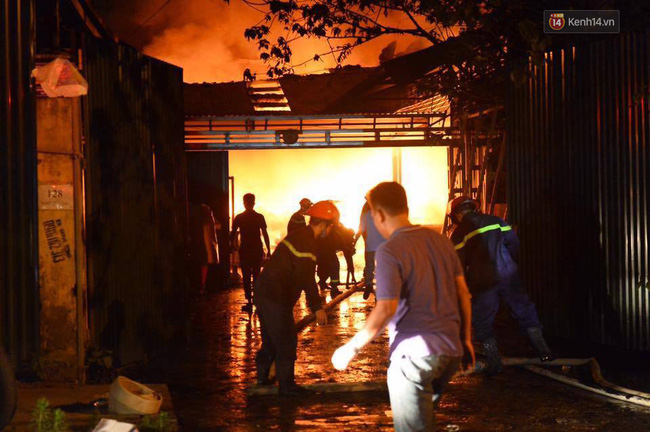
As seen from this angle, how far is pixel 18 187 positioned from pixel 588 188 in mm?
6359

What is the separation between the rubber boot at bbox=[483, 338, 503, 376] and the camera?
358 inches

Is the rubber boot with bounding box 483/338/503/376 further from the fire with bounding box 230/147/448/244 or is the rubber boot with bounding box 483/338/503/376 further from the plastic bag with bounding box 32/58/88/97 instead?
the fire with bounding box 230/147/448/244

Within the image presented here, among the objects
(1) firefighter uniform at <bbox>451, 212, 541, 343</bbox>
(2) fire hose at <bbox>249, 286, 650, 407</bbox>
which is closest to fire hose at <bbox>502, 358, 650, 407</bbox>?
(2) fire hose at <bbox>249, 286, 650, 407</bbox>

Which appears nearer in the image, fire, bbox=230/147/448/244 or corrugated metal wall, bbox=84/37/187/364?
corrugated metal wall, bbox=84/37/187/364

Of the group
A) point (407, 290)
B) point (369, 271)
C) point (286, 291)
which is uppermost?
point (407, 290)

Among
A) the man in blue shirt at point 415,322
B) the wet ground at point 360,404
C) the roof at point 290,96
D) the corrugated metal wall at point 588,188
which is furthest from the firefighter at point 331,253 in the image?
the man in blue shirt at point 415,322

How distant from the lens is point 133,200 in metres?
9.86

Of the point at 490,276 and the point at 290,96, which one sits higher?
the point at 290,96

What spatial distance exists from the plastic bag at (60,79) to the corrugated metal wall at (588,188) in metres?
5.76

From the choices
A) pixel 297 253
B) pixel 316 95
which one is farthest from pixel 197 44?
pixel 297 253

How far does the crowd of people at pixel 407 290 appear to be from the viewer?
14.8 ft

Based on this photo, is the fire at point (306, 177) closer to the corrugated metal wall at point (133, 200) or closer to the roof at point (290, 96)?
the roof at point (290, 96)

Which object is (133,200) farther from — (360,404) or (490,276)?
(490,276)

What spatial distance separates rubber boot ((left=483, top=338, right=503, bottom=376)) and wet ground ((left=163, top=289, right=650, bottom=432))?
0.33ft
